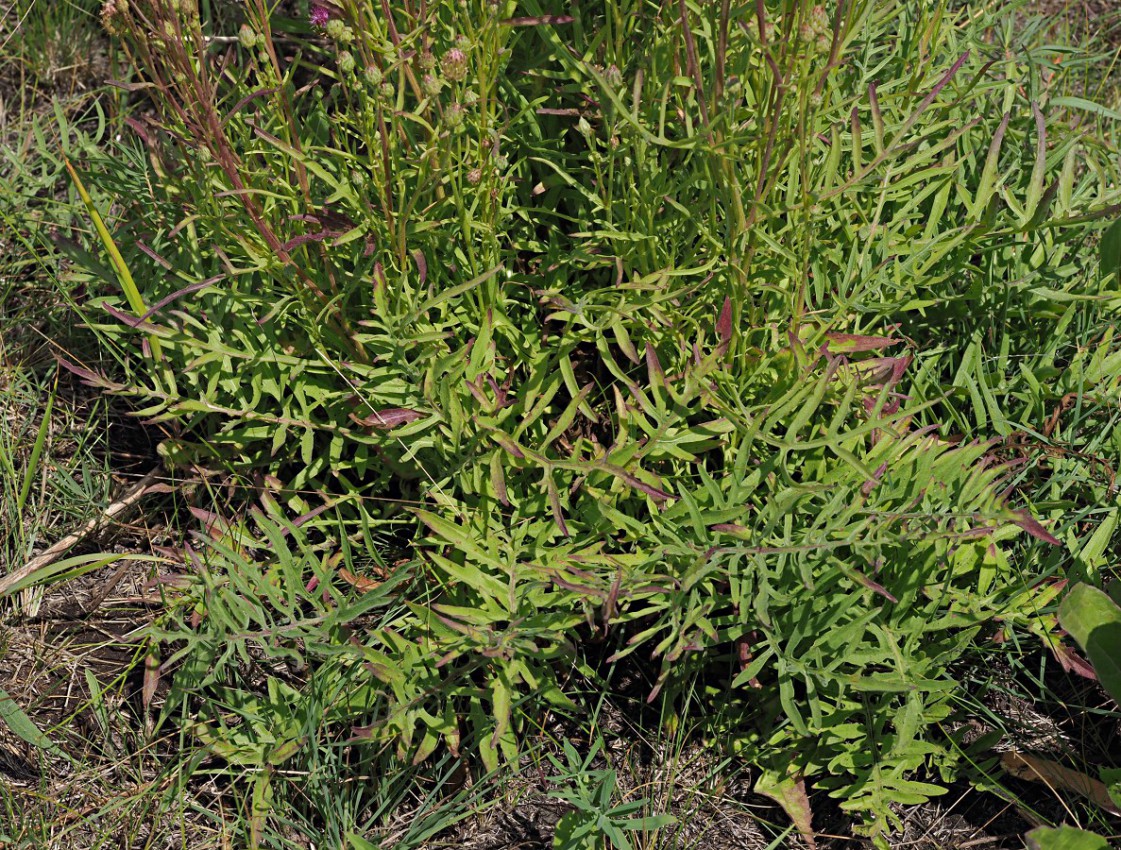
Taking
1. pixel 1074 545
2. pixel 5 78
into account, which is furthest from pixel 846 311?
pixel 5 78

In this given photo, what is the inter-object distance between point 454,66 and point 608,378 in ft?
2.91

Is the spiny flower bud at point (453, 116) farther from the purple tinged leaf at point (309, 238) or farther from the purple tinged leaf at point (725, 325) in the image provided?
the purple tinged leaf at point (725, 325)

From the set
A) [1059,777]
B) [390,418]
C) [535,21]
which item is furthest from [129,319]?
[1059,777]

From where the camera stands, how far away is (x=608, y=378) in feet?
7.64

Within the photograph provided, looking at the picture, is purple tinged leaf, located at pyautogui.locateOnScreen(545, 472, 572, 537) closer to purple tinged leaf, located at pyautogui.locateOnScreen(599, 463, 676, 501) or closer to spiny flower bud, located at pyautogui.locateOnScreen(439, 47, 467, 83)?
purple tinged leaf, located at pyautogui.locateOnScreen(599, 463, 676, 501)

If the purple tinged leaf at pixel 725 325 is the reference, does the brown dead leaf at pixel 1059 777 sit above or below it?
below

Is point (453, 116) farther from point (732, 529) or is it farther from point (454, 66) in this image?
point (732, 529)

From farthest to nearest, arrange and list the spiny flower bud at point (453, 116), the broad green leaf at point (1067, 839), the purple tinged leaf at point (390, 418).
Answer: the purple tinged leaf at point (390, 418) → the broad green leaf at point (1067, 839) → the spiny flower bud at point (453, 116)

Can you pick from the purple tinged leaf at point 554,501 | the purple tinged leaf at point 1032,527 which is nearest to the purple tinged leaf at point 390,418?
the purple tinged leaf at point 554,501

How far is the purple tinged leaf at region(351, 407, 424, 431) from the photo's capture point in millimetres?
1930

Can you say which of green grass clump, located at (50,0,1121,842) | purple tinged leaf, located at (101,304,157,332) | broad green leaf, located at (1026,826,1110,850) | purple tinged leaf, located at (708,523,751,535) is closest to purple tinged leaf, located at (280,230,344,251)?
green grass clump, located at (50,0,1121,842)

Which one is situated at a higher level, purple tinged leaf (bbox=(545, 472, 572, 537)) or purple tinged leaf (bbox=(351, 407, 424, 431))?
purple tinged leaf (bbox=(545, 472, 572, 537))

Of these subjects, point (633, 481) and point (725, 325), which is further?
point (725, 325)

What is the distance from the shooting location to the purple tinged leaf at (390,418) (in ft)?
6.33
